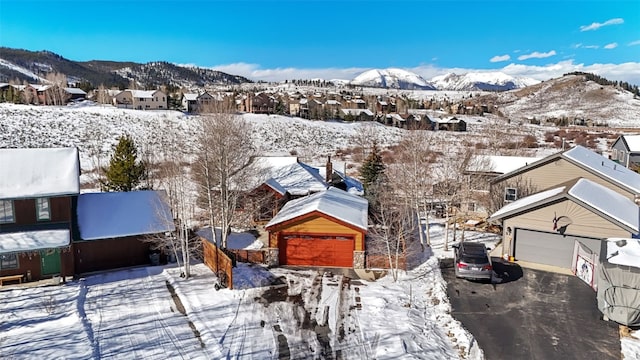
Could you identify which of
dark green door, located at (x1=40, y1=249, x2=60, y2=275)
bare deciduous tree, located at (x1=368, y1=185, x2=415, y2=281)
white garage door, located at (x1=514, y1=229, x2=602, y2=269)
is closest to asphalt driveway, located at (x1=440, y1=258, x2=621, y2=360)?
white garage door, located at (x1=514, y1=229, x2=602, y2=269)

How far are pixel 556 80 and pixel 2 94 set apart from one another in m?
212

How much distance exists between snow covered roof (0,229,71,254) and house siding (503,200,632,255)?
22512mm

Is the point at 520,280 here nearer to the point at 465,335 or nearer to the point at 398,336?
the point at 465,335

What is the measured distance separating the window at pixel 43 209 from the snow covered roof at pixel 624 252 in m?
25.0

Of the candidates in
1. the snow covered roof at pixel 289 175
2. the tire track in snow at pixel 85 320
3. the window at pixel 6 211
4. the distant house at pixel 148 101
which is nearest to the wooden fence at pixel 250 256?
the tire track in snow at pixel 85 320

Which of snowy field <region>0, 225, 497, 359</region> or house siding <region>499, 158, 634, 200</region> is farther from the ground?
house siding <region>499, 158, 634, 200</region>

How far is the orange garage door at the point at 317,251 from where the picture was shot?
21.3m

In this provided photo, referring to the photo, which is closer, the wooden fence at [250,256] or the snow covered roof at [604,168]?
the wooden fence at [250,256]

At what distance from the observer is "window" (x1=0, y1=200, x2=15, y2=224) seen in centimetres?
1927

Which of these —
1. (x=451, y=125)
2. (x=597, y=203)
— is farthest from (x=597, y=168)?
(x=451, y=125)

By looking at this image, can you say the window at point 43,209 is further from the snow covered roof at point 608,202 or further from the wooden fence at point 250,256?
the snow covered roof at point 608,202

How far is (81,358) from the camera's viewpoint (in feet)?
41.9

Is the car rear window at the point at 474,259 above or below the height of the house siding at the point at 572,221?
below

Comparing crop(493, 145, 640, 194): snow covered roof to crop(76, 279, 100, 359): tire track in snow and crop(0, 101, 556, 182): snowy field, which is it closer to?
crop(0, 101, 556, 182): snowy field
